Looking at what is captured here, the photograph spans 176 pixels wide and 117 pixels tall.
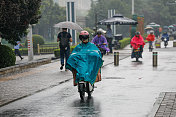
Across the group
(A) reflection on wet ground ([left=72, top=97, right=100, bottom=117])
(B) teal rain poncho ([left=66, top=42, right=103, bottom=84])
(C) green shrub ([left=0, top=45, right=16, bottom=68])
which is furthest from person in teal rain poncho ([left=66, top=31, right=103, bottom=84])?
(C) green shrub ([left=0, top=45, right=16, bottom=68])

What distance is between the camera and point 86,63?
1059 cm

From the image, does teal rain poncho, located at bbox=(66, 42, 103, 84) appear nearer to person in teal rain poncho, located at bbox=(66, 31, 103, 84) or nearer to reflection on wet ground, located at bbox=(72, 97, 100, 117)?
person in teal rain poncho, located at bbox=(66, 31, 103, 84)

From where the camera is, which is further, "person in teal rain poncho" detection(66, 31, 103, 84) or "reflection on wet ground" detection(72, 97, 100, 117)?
"person in teal rain poncho" detection(66, 31, 103, 84)

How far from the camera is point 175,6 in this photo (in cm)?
9206

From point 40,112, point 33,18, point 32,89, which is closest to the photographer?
point 40,112

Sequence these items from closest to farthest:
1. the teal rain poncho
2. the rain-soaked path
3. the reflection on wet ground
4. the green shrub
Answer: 1. the reflection on wet ground
2. the rain-soaked path
3. the teal rain poncho
4. the green shrub

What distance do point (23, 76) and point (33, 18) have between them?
4.77m

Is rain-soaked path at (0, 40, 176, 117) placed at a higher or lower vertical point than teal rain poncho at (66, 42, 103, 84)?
lower

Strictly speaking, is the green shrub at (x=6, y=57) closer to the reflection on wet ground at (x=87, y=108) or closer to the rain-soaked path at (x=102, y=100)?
the rain-soaked path at (x=102, y=100)

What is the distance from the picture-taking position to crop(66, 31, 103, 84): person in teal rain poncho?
10422 mm

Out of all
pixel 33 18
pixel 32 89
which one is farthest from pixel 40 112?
pixel 33 18

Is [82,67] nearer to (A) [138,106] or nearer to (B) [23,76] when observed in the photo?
(A) [138,106]

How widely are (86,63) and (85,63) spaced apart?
33 mm

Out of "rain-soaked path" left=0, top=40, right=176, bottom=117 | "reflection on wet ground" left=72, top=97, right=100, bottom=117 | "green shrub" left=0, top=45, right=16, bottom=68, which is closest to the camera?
"reflection on wet ground" left=72, top=97, right=100, bottom=117
